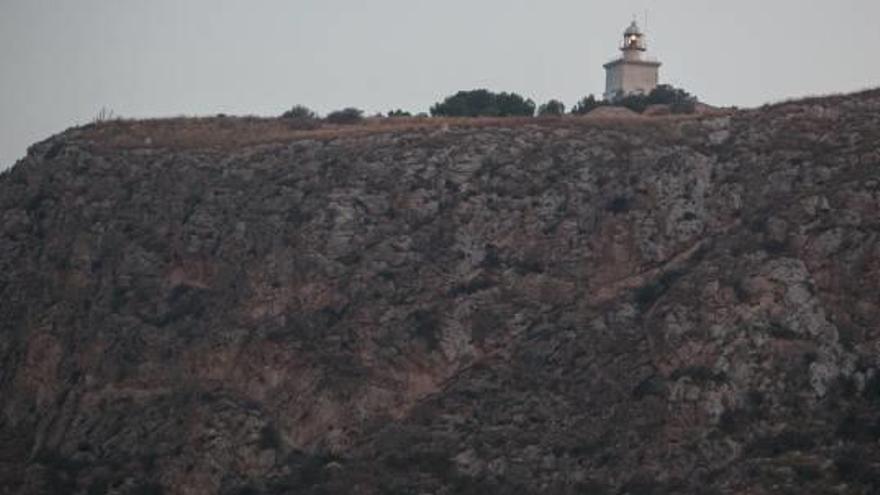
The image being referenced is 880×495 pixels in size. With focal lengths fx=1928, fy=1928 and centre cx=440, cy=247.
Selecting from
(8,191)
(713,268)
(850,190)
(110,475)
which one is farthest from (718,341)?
(8,191)

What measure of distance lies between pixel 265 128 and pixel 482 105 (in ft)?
49.2

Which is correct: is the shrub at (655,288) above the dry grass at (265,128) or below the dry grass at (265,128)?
below

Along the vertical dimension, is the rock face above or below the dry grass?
below

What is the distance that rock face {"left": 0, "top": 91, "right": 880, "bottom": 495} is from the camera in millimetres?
68750

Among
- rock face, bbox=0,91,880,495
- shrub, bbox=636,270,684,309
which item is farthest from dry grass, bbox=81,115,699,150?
shrub, bbox=636,270,684,309

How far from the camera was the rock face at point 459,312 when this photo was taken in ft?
226

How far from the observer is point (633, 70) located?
106000mm

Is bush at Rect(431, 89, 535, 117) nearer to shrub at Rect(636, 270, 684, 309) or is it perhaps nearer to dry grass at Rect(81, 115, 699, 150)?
dry grass at Rect(81, 115, 699, 150)

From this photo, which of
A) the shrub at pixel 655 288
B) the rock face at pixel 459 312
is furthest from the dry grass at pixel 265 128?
the shrub at pixel 655 288

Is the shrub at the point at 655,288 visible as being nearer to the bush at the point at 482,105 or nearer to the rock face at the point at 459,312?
the rock face at the point at 459,312

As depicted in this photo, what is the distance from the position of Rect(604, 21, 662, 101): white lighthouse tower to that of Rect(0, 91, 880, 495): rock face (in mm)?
21756

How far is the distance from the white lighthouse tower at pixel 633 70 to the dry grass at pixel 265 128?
1757 cm

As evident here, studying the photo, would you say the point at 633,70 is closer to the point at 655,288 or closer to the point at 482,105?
the point at 482,105

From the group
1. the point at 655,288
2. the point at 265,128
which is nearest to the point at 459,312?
the point at 655,288
